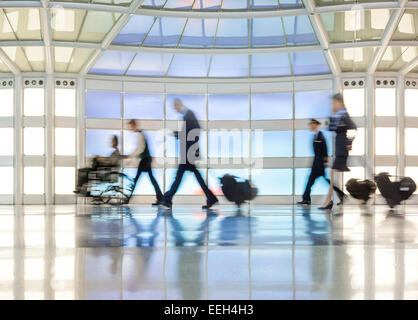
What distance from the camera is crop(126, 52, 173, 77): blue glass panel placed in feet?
74.7

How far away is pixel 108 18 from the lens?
19047 millimetres

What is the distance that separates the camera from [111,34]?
65.7 feet

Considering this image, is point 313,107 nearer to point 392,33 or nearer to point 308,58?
point 308,58

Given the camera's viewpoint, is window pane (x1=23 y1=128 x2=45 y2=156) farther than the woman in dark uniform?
Yes

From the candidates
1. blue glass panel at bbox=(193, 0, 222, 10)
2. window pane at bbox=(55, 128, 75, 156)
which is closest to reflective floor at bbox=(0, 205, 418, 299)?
blue glass panel at bbox=(193, 0, 222, 10)

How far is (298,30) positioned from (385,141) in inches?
239

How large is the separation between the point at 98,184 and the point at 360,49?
13101 mm

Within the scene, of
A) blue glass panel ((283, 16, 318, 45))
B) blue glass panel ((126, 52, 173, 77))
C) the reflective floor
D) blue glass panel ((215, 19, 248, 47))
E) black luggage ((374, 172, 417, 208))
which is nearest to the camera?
the reflective floor

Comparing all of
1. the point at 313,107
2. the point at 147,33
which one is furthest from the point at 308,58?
the point at 147,33

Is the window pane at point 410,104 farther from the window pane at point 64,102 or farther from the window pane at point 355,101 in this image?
the window pane at point 64,102

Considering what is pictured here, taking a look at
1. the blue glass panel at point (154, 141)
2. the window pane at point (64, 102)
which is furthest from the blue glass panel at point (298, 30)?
the window pane at point (64, 102)

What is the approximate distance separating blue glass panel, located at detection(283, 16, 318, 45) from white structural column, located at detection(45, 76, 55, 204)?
973cm

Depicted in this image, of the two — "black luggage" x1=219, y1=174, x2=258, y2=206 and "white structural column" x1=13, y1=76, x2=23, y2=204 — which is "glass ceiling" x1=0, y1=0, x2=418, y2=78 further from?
"black luggage" x1=219, y1=174, x2=258, y2=206

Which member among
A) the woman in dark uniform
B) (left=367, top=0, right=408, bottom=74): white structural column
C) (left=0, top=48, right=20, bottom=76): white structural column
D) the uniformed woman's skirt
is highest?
(left=367, top=0, right=408, bottom=74): white structural column
